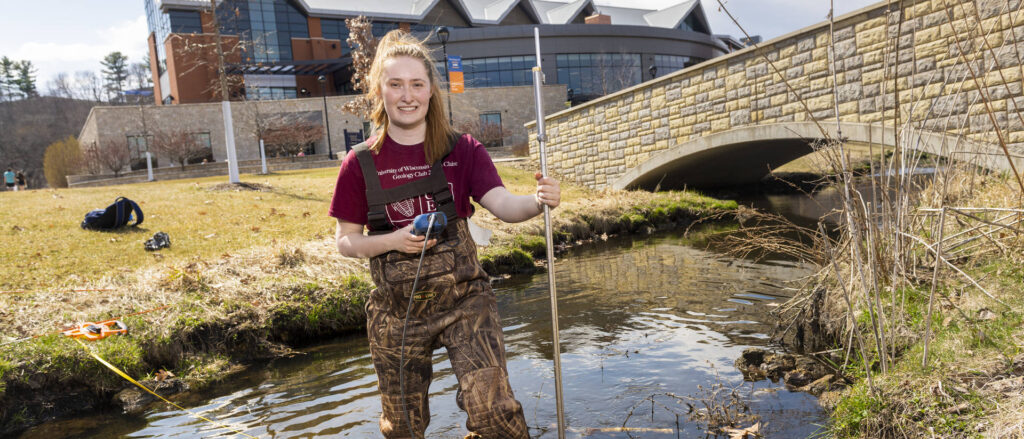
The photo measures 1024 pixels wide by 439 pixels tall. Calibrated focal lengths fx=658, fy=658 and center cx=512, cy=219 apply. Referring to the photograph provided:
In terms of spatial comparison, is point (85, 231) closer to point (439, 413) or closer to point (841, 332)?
point (439, 413)

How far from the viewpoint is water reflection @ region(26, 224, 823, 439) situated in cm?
432

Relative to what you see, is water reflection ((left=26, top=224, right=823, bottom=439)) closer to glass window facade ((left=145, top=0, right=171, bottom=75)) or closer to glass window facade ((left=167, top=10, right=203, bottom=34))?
glass window facade ((left=167, top=10, right=203, bottom=34))

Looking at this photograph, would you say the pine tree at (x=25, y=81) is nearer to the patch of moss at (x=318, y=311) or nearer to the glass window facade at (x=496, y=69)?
the glass window facade at (x=496, y=69)

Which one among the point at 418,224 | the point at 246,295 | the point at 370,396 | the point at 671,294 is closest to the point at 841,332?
the point at 671,294

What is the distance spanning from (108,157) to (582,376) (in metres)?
39.6

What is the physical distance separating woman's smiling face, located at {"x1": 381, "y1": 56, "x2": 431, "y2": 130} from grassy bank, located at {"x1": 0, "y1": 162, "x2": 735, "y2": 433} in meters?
4.14

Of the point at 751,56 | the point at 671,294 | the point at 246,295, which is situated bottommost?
the point at 671,294

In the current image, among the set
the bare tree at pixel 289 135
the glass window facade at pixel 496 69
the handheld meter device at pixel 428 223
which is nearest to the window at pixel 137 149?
the bare tree at pixel 289 135

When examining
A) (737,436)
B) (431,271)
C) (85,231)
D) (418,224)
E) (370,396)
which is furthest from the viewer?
(85,231)

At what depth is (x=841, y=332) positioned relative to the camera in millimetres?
5172

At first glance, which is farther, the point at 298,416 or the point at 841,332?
the point at 841,332

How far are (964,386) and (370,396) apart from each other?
3.84 m

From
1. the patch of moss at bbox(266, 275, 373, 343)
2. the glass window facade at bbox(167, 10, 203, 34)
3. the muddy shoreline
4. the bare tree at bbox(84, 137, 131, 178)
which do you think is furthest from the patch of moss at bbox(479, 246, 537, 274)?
the glass window facade at bbox(167, 10, 203, 34)

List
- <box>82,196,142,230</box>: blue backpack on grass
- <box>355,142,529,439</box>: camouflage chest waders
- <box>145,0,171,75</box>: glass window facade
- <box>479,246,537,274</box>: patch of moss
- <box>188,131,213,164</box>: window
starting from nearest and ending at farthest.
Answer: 1. <box>355,142,529,439</box>: camouflage chest waders
2. <box>479,246,537,274</box>: patch of moss
3. <box>82,196,142,230</box>: blue backpack on grass
4. <box>188,131,213,164</box>: window
5. <box>145,0,171,75</box>: glass window facade
